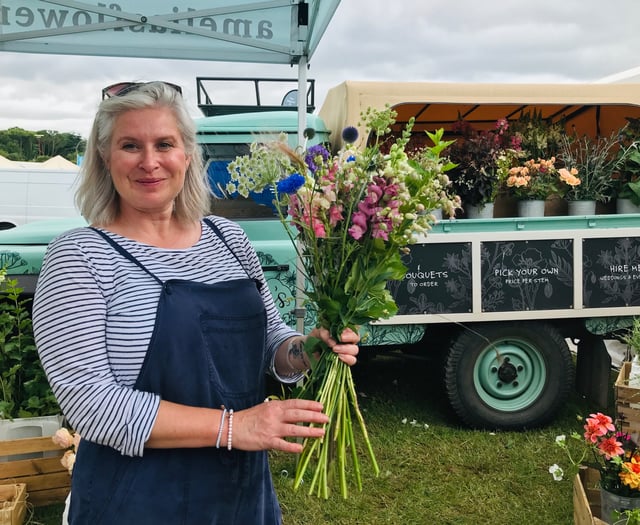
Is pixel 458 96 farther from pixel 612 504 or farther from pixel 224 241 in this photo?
pixel 224 241

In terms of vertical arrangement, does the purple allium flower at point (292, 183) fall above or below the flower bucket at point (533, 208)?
below

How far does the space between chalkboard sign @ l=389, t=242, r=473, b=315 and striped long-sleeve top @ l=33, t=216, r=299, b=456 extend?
256cm

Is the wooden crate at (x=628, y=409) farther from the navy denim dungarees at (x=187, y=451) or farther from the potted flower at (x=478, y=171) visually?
the navy denim dungarees at (x=187, y=451)

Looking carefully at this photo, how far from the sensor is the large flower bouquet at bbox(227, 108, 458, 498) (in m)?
1.26

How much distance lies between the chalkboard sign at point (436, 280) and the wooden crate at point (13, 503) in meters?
2.29

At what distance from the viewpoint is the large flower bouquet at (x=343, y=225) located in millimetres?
1256

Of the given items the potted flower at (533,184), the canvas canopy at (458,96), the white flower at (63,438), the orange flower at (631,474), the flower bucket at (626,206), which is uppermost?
the canvas canopy at (458,96)

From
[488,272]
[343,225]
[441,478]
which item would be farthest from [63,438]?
[488,272]

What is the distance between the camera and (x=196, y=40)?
2914 mm

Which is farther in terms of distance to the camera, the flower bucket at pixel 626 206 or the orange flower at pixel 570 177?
the flower bucket at pixel 626 206

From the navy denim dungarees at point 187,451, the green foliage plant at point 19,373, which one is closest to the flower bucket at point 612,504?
the navy denim dungarees at point 187,451

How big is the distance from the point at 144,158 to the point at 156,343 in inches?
16.6

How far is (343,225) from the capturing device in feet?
4.31

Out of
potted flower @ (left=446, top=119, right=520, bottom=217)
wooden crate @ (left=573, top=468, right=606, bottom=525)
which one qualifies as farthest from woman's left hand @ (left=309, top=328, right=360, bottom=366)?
potted flower @ (left=446, top=119, right=520, bottom=217)
